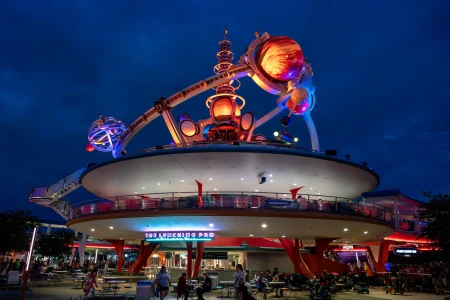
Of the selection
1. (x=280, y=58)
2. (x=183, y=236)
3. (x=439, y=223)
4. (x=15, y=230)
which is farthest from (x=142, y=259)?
(x=439, y=223)

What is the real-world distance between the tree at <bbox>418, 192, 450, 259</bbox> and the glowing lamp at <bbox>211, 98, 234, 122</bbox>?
86.5ft

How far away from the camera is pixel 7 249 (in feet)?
110

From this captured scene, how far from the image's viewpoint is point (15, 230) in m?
33.5

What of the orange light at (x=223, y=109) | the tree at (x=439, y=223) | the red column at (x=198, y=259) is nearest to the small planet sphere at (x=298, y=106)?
the orange light at (x=223, y=109)

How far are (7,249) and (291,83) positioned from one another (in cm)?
3084

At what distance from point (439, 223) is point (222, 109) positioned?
28.9m

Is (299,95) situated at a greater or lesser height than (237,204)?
greater

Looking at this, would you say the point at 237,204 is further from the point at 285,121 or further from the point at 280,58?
the point at 280,58

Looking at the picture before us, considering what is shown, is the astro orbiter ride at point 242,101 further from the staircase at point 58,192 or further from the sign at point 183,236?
the sign at point 183,236

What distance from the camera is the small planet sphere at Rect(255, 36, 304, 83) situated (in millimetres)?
38938

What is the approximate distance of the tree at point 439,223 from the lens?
20625 mm

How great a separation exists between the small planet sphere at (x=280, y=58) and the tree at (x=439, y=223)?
68.2 feet

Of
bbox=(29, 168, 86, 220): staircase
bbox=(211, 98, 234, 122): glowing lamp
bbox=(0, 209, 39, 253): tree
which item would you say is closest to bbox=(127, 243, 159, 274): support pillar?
bbox=(0, 209, 39, 253): tree

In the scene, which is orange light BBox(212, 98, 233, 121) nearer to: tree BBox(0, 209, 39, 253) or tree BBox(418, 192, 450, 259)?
tree BBox(0, 209, 39, 253)
